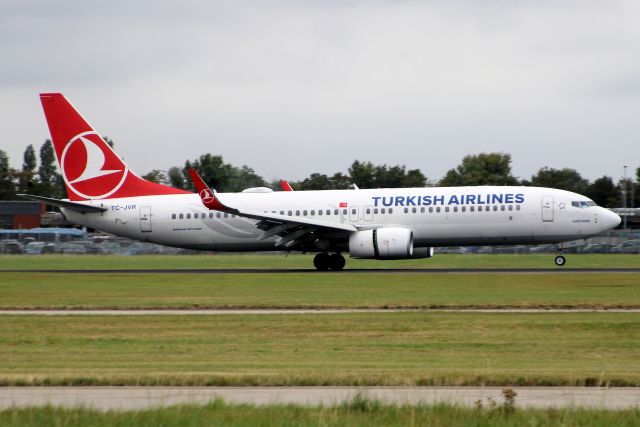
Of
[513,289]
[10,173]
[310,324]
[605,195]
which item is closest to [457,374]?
[310,324]

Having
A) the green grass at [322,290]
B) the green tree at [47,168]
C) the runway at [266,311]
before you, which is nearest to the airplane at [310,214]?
the green grass at [322,290]

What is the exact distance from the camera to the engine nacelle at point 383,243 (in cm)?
4444

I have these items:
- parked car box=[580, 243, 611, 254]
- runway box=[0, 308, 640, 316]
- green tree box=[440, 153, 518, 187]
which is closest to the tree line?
green tree box=[440, 153, 518, 187]

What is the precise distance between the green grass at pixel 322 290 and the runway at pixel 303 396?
46.4 feet

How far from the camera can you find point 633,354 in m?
19.9

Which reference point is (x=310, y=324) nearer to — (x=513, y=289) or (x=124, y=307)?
(x=124, y=307)

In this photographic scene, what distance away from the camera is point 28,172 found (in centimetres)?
15762

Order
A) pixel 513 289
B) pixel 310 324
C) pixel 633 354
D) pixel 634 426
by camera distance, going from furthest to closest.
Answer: pixel 513 289 → pixel 310 324 → pixel 633 354 → pixel 634 426

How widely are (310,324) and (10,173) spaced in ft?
443

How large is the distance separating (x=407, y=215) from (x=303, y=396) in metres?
31.9

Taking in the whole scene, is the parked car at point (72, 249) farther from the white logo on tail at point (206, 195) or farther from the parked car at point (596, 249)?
the parked car at point (596, 249)

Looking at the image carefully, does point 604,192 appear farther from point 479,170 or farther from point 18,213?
point 18,213

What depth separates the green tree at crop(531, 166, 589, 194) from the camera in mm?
127688

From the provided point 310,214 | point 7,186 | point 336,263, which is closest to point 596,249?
point 336,263
